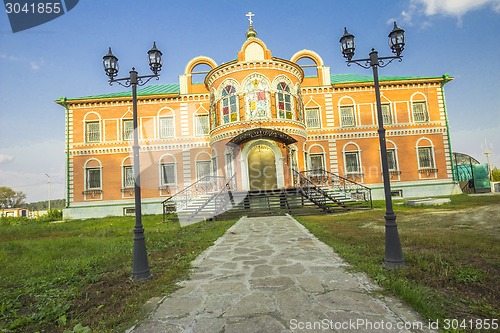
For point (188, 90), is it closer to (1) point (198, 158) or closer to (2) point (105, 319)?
(1) point (198, 158)

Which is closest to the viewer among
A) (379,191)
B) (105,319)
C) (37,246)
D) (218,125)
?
(105,319)

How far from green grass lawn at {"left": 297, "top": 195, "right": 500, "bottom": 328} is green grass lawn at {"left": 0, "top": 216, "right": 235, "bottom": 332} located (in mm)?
3153

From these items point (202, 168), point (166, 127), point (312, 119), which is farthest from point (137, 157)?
point (312, 119)

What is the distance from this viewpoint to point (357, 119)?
22969 mm

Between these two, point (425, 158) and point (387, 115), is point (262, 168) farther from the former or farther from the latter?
point (425, 158)

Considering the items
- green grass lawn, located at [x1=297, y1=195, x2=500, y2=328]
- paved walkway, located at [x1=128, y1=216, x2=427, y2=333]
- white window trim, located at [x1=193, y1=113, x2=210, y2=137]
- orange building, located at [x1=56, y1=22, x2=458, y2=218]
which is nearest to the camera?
paved walkway, located at [x1=128, y1=216, x2=427, y2=333]

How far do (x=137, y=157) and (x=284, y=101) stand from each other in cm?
1436

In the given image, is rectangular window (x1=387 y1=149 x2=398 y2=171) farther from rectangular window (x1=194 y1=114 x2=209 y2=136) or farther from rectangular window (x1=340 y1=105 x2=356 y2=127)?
rectangular window (x1=194 y1=114 x2=209 y2=136)

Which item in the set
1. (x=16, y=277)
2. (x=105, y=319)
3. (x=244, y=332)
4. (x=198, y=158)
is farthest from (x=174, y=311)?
(x=198, y=158)

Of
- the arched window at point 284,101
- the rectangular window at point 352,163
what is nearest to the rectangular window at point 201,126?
the arched window at point 284,101

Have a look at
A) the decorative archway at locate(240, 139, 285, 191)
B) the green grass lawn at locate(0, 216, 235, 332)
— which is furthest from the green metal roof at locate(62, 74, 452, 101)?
the green grass lawn at locate(0, 216, 235, 332)

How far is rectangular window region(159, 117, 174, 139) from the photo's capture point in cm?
2317

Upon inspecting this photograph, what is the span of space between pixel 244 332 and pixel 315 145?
68.6 feet

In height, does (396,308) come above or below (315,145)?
below
